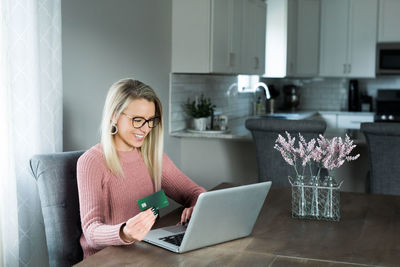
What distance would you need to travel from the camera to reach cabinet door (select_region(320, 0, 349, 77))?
652 centimetres

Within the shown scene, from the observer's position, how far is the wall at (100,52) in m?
3.00

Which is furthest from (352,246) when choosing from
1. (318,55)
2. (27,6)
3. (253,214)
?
(318,55)

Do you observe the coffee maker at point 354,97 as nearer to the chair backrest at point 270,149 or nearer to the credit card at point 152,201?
the chair backrest at point 270,149

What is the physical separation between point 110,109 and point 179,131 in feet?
8.02

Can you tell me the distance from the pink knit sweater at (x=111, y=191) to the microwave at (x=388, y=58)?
15.2ft

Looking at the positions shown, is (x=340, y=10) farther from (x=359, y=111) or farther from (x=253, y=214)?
(x=253, y=214)

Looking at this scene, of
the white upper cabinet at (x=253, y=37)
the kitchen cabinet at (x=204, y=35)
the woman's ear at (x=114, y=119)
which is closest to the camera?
the woman's ear at (x=114, y=119)

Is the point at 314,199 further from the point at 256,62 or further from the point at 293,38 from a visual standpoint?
the point at 293,38

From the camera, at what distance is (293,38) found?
611cm

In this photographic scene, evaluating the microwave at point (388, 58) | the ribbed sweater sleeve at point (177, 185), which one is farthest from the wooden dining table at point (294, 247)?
the microwave at point (388, 58)

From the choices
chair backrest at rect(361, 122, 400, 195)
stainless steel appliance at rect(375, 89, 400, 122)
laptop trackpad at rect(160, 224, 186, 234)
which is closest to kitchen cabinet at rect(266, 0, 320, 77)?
stainless steel appliance at rect(375, 89, 400, 122)

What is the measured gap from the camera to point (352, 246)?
5.89 ft

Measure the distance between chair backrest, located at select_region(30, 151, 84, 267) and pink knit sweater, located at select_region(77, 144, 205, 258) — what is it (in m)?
0.10

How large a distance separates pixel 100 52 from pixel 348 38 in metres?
4.01
